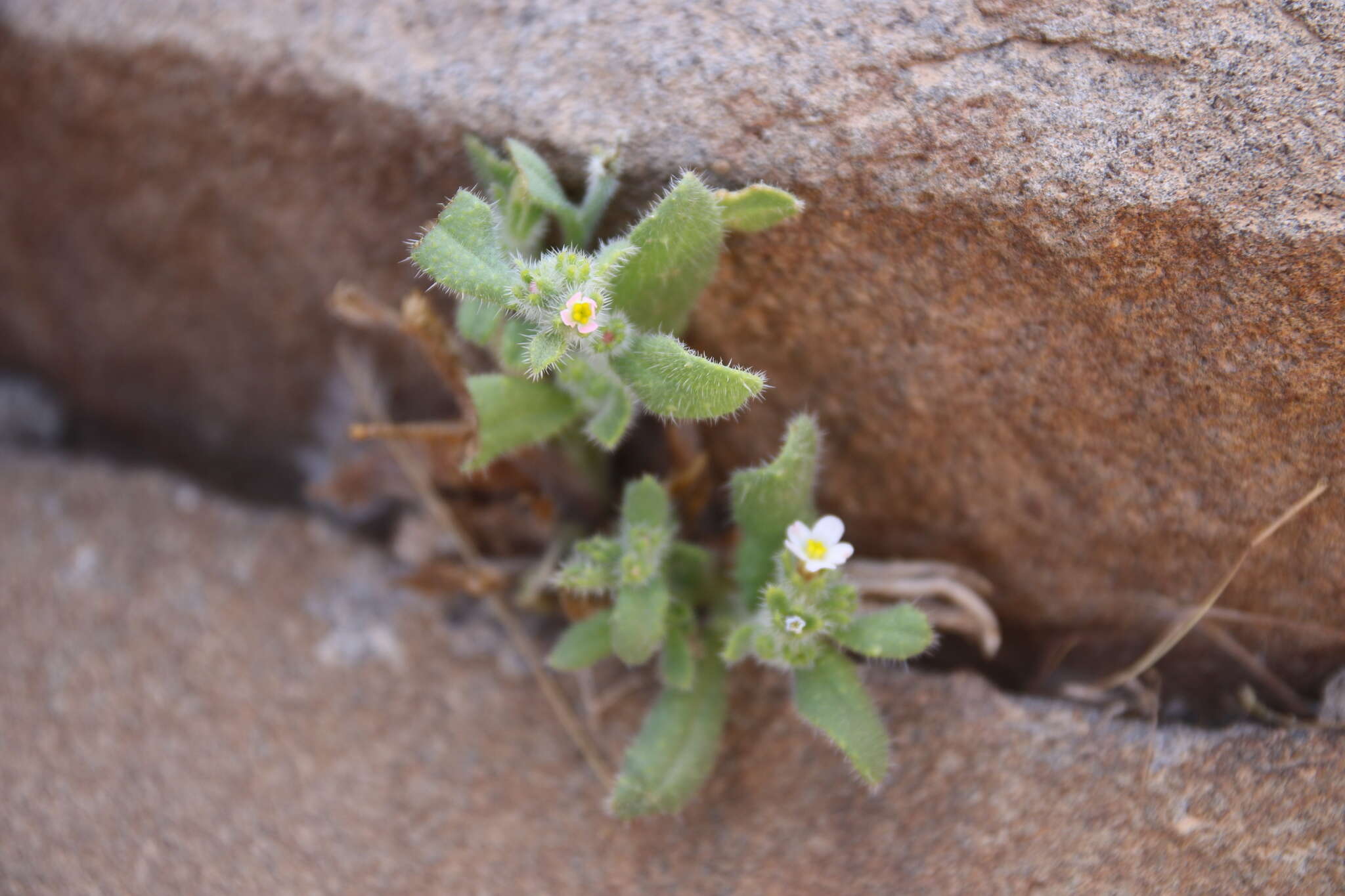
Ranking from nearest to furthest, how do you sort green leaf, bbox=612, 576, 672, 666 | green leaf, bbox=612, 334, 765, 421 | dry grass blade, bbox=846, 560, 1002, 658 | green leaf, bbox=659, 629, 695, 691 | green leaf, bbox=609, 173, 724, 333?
green leaf, bbox=612, 334, 765, 421 → green leaf, bbox=609, 173, 724, 333 → green leaf, bbox=612, 576, 672, 666 → green leaf, bbox=659, 629, 695, 691 → dry grass blade, bbox=846, 560, 1002, 658

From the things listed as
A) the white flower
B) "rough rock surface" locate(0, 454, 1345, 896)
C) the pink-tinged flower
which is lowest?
"rough rock surface" locate(0, 454, 1345, 896)

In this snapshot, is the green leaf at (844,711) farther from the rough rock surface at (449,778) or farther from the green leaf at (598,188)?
the green leaf at (598,188)

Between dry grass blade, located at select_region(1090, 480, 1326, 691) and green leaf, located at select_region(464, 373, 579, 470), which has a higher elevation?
green leaf, located at select_region(464, 373, 579, 470)

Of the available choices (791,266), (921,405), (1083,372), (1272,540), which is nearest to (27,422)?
(791,266)

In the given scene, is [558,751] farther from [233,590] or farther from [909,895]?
[233,590]

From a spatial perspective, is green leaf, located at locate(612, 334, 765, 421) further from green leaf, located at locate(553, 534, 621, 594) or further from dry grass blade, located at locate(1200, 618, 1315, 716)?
dry grass blade, located at locate(1200, 618, 1315, 716)

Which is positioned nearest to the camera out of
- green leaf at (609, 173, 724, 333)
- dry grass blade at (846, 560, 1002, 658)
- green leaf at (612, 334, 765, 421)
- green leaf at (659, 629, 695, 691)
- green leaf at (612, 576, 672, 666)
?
green leaf at (612, 334, 765, 421)

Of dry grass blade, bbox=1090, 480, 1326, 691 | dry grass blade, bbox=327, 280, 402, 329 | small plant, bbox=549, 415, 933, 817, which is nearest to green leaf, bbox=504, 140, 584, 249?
dry grass blade, bbox=327, 280, 402, 329
